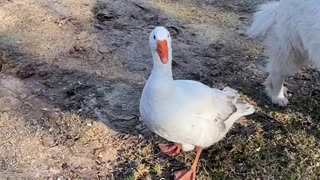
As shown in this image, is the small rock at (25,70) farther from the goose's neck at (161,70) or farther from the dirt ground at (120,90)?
the goose's neck at (161,70)

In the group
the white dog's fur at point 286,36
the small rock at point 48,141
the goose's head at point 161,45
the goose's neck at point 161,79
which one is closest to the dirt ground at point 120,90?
the small rock at point 48,141

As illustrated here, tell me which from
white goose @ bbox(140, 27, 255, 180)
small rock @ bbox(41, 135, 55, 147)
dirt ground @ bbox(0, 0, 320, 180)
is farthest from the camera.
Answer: small rock @ bbox(41, 135, 55, 147)

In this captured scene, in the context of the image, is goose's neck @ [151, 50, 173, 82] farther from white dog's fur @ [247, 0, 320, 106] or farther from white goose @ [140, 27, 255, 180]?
white dog's fur @ [247, 0, 320, 106]

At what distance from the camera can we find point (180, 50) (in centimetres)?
506

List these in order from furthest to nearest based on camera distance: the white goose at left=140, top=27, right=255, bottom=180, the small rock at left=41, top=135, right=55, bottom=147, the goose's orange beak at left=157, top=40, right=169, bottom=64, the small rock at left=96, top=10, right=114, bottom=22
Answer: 1. the small rock at left=96, top=10, right=114, bottom=22
2. the small rock at left=41, top=135, right=55, bottom=147
3. the white goose at left=140, top=27, right=255, bottom=180
4. the goose's orange beak at left=157, top=40, right=169, bottom=64

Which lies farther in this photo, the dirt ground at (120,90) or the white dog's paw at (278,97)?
the white dog's paw at (278,97)

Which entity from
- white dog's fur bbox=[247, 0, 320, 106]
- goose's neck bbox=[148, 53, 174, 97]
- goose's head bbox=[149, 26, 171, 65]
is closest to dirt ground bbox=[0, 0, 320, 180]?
white dog's fur bbox=[247, 0, 320, 106]

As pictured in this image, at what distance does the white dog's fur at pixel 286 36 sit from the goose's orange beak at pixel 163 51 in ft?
3.48

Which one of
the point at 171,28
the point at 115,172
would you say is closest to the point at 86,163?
the point at 115,172

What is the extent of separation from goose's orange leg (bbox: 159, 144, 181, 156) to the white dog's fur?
103 cm

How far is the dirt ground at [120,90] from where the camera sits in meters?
3.80

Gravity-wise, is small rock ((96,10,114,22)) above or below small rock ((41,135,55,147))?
above

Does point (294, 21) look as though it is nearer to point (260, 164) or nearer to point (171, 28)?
point (260, 164)

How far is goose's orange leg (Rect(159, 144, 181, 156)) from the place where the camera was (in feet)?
12.6
